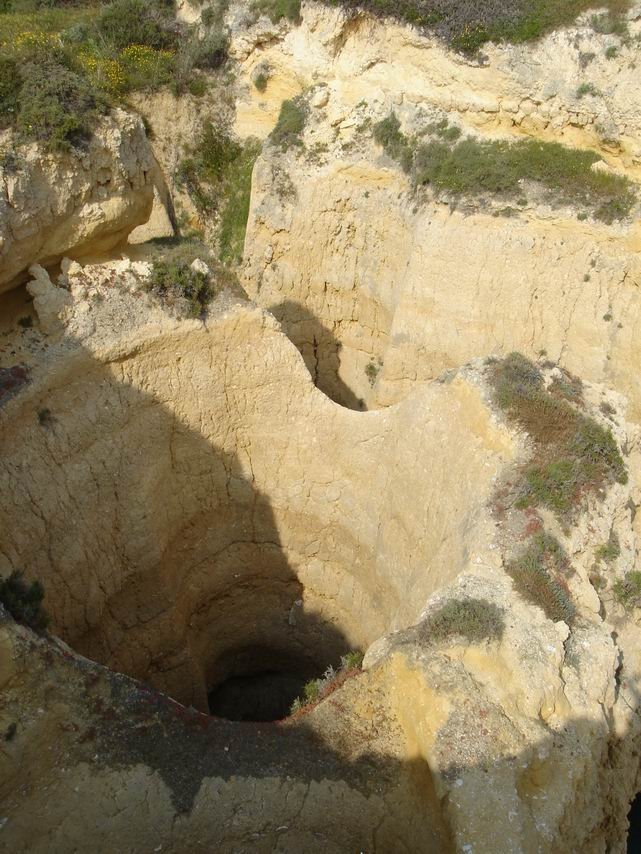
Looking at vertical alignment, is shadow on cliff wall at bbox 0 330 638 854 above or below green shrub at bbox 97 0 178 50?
below

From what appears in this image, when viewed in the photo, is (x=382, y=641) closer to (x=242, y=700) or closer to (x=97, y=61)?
(x=242, y=700)

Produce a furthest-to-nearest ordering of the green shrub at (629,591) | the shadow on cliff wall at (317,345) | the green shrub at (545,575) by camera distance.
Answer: the shadow on cliff wall at (317,345), the green shrub at (629,591), the green shrub at (545,575)

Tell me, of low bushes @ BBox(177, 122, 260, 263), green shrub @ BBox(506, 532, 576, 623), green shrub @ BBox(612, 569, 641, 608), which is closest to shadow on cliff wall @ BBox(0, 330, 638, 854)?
green shrub @ BBox(506, 532, 576, 623)

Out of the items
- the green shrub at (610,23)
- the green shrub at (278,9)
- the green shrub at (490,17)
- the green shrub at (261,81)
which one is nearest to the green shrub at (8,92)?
the green shrub at (490,17)

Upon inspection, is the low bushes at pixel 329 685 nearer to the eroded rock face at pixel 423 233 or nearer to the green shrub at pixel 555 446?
the green shrub at pixel 555 446

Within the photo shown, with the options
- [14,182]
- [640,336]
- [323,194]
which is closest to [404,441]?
[640,336]

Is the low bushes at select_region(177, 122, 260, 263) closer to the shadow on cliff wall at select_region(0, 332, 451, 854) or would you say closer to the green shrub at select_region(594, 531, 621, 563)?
the shadow on cliff wall at select_region(0, 332, 451, 854)
